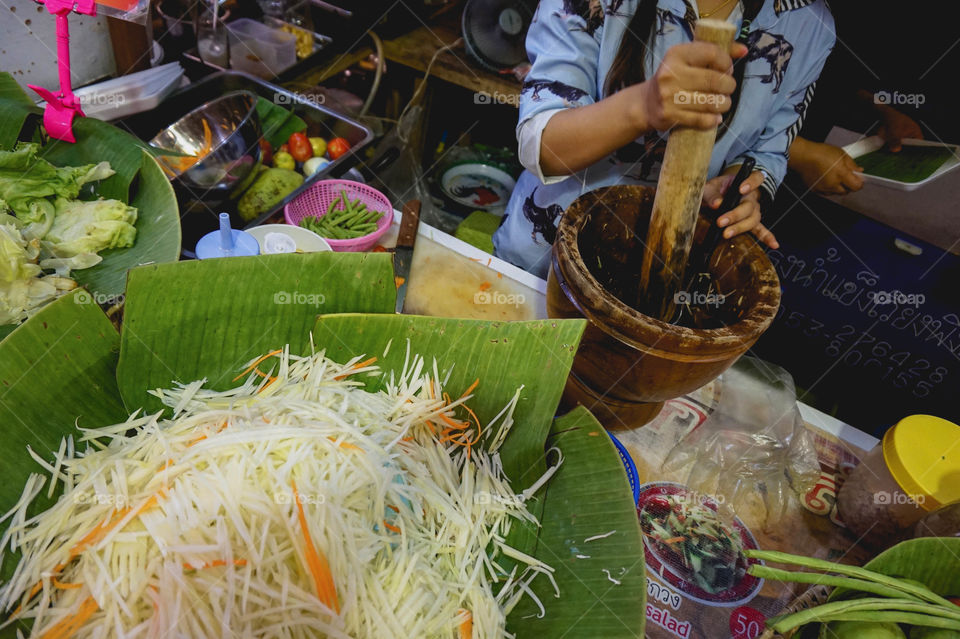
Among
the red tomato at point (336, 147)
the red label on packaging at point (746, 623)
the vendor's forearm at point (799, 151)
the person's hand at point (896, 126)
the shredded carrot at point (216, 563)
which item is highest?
the person's hand at point (896, 126)

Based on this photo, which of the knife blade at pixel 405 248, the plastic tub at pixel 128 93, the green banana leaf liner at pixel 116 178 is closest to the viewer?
the green banana leaf liner at pixel 116 178

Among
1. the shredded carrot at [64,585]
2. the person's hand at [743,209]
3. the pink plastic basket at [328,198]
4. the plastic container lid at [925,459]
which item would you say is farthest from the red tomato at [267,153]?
the plastic container lid at [925,459]

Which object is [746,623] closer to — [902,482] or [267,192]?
[902,482]

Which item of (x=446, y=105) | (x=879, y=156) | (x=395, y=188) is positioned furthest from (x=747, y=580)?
(x=446, y=105)

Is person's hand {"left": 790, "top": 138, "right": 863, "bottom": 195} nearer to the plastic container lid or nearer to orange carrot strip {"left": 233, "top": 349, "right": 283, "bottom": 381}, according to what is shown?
the plastic container lid

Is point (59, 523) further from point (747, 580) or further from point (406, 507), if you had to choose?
point (747, 580)

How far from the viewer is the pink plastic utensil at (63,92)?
4.74ft

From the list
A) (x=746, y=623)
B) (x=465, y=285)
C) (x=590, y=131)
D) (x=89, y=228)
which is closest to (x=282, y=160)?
(x=89, y=228)

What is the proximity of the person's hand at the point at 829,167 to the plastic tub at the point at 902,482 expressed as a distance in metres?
1.84

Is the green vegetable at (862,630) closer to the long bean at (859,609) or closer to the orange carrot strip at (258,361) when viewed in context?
the long bean at (859,609)

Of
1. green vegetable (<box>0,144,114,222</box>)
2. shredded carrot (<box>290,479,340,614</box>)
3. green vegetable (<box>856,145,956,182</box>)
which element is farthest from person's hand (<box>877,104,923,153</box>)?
green vegetable (<box>0,144,114,222</box>)

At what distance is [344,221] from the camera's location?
226 centimetres

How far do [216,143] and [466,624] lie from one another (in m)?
2.19

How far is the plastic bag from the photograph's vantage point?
1.43 m
